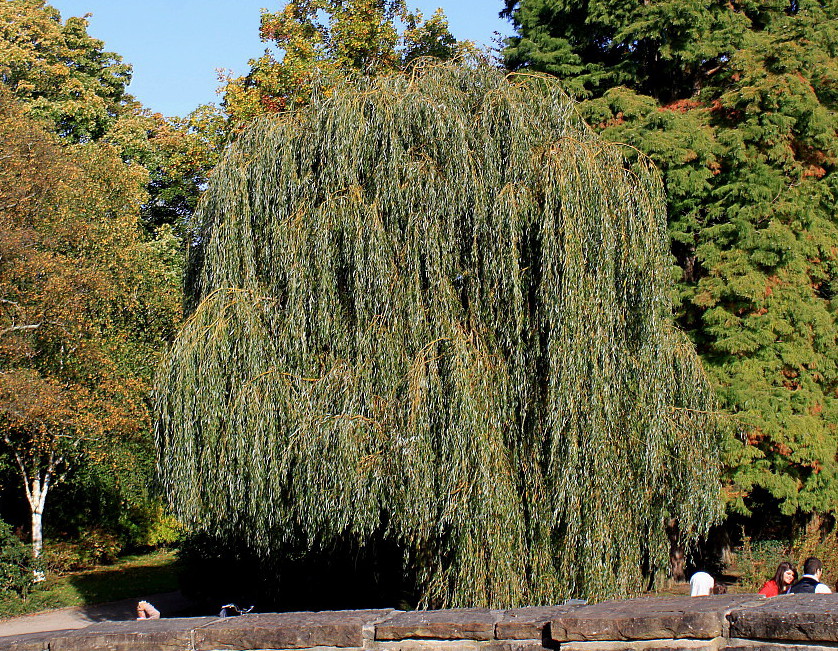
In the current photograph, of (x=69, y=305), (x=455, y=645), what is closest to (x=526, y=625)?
(x=455, y=645)

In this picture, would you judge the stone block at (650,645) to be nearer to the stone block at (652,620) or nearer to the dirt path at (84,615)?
the stone block at (652,620)

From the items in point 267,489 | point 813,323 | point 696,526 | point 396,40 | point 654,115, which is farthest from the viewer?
point 396,40

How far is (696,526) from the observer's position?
10562 mm

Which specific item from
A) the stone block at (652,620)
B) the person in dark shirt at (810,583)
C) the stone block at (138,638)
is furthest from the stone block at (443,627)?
the person in dark shirt at (810,583)

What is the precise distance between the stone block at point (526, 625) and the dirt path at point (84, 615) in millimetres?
12716

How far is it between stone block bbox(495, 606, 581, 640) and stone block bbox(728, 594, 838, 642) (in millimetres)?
893

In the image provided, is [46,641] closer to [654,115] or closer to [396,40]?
[654,115]

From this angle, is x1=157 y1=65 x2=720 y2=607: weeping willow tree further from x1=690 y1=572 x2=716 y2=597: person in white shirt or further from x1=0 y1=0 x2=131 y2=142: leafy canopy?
x1=0 y1=0 x2=131 y2=142: leafy canopy

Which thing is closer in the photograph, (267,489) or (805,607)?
(805,607)

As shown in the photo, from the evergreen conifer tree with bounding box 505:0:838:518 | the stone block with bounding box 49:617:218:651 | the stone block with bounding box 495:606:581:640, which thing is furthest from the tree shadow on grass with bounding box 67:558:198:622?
the stone block with bounding box 495:606:581:640

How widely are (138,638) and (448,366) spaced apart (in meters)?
4.69

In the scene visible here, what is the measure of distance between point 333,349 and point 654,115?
7.76 metres

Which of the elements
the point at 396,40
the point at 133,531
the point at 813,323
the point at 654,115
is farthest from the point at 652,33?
the point at 133,531

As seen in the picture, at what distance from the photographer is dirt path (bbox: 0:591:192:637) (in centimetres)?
1522
